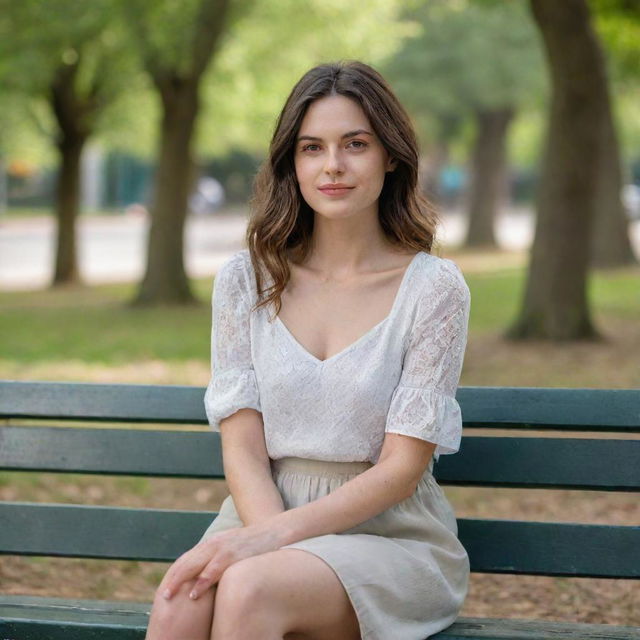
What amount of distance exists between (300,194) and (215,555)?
1.07 metres

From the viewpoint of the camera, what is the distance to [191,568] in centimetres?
275

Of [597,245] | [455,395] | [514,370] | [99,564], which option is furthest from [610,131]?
[455,395]

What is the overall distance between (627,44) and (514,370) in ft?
29.0

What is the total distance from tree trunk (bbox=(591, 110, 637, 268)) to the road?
167 cm

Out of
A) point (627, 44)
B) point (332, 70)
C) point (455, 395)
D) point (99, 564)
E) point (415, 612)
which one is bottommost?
point (99, 564)

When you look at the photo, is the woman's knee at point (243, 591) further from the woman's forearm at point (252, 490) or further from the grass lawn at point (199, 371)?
the grass lawn at point (199, 371)

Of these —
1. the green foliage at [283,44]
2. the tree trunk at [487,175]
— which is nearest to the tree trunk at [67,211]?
the green foliage at [283,44]

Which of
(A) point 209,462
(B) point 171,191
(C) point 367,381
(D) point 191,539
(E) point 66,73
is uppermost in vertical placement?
(E) point 66,73

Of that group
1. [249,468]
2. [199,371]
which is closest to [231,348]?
[249,468]

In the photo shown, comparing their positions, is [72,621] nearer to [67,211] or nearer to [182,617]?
[182,617]

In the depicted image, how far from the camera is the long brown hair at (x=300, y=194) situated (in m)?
3.20

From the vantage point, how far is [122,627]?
3.13 meters

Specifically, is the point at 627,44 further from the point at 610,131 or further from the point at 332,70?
the point at 332,70

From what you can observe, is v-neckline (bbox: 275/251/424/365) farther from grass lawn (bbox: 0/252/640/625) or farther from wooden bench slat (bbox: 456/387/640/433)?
grass lawn (bbox: 0/252/640/625)
